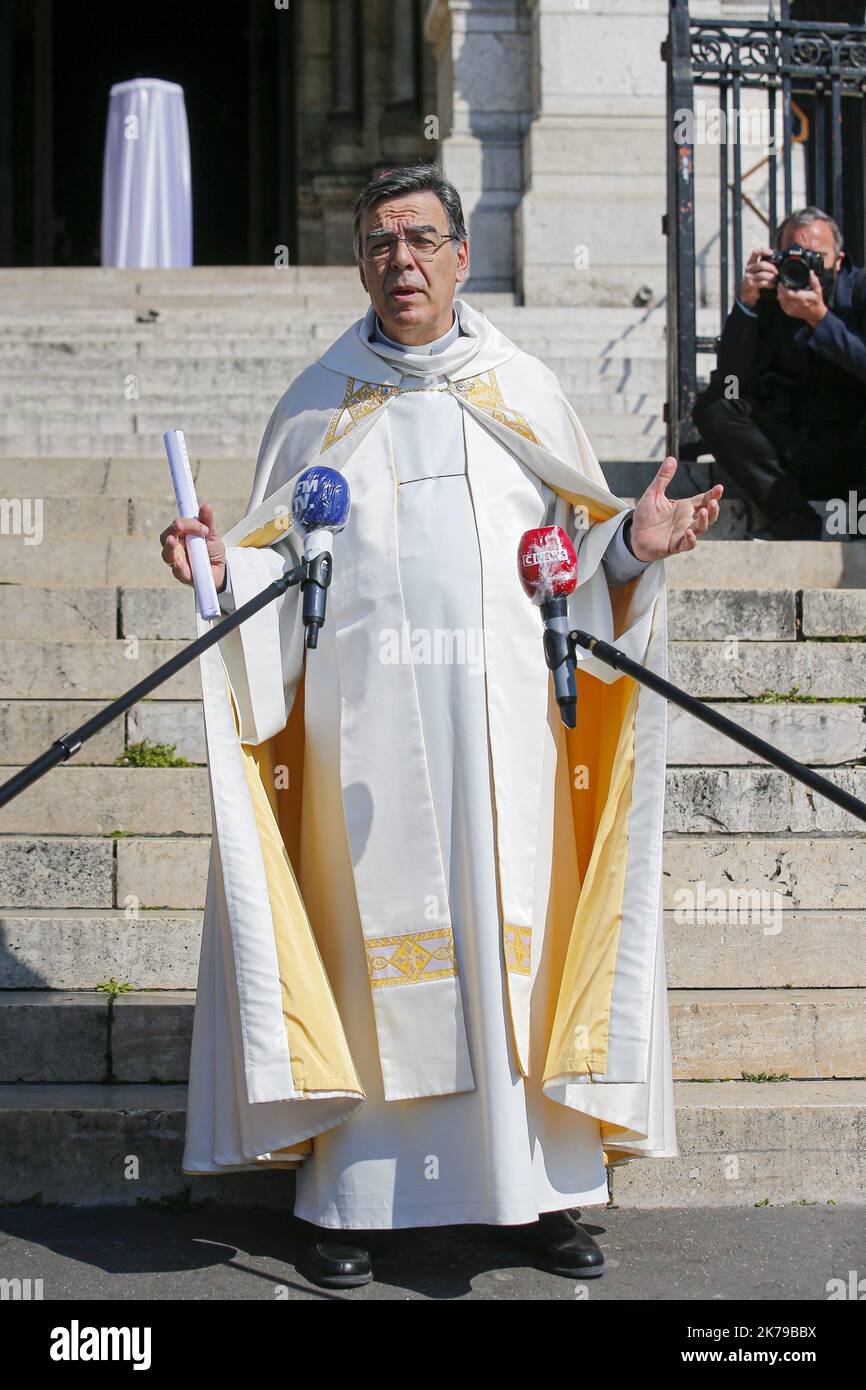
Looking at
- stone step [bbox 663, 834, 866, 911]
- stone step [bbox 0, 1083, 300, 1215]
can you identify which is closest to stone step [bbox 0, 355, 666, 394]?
stone step [bbox 663, 834, 866, 911]

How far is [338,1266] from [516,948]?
2.62 ft

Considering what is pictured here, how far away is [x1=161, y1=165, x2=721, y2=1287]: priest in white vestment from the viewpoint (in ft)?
12.3

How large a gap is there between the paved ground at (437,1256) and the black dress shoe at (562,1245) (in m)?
0.03

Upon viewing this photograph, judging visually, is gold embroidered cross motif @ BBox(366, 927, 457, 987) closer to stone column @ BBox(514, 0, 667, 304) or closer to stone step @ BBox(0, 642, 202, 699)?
stone step @ BBox(0, 642, 202, 699)

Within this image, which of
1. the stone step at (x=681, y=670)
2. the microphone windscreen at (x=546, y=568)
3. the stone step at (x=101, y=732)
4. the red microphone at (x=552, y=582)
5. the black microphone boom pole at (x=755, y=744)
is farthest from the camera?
the stone step at (x=681, y=670)

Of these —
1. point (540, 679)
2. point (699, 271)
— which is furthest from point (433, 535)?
point (699, 271)

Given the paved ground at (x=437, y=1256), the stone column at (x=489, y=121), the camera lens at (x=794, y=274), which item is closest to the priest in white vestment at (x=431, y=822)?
the paved ground at (x=437, y=1256)

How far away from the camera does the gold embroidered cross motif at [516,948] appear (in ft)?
12.4

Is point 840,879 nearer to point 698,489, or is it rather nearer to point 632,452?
point 698,489

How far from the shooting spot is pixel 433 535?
156 inches

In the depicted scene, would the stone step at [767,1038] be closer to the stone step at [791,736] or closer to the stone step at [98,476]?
the stone step at [791,736]

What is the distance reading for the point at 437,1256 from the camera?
388 centimetres

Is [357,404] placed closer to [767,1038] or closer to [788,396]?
[767,1038]

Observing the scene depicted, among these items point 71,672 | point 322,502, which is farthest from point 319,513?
point 71,672
